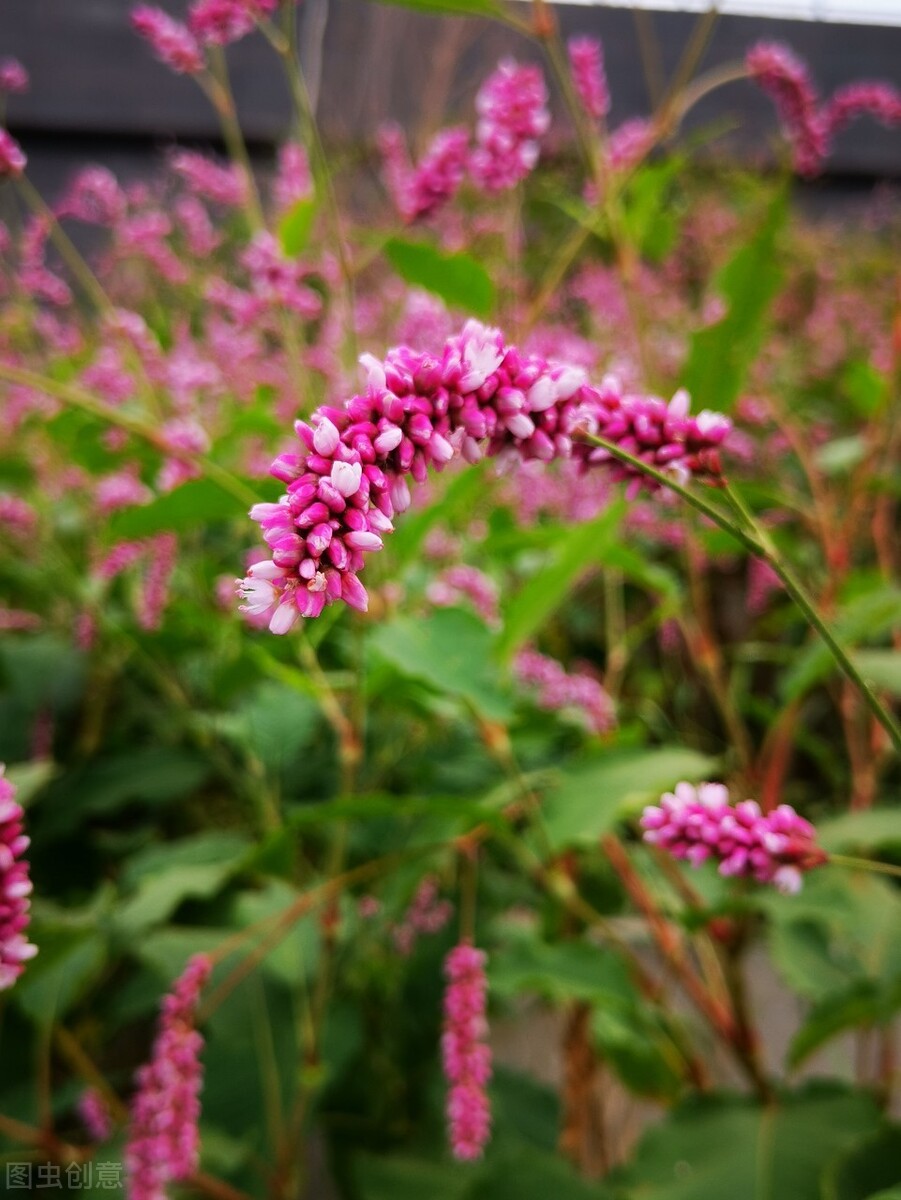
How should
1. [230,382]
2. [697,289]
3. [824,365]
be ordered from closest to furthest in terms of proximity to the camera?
[230,382], [824,365], [697,289]

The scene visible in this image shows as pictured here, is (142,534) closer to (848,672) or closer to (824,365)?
(848,672)

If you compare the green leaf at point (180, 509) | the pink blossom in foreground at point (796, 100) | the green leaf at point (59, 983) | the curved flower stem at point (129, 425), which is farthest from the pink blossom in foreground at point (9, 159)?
the pink blossom in foreground at point (796, 100)

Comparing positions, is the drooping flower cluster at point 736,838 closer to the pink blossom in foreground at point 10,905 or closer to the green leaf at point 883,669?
the pink blossom in foreground at point 10,905

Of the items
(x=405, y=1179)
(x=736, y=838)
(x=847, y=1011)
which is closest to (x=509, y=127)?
(x=736, y=838)

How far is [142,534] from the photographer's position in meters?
0.68

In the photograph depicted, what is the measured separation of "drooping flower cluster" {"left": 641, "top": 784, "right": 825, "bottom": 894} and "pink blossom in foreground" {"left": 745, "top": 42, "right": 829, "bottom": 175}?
0.68 meters

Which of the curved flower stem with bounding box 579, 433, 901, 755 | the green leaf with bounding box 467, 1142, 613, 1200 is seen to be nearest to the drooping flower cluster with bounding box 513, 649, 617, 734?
the green leaf with bounding box 467, 1142, 613, 1200

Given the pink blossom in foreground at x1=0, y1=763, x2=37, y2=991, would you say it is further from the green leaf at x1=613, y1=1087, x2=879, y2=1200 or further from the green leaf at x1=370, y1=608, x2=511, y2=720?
the green leaf at x1=613, y1=1087, x2=879, y2=1200

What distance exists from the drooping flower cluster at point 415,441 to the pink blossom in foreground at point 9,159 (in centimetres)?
45

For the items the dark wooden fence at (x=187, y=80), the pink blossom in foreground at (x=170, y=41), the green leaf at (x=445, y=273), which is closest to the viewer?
the green leaf at (x=445, y=273)

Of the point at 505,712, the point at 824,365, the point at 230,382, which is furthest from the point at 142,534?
the point at 824,365

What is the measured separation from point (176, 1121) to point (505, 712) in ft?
0.89

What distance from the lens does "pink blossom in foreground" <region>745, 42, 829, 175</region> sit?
32.7 inches

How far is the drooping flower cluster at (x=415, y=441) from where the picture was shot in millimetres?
249
